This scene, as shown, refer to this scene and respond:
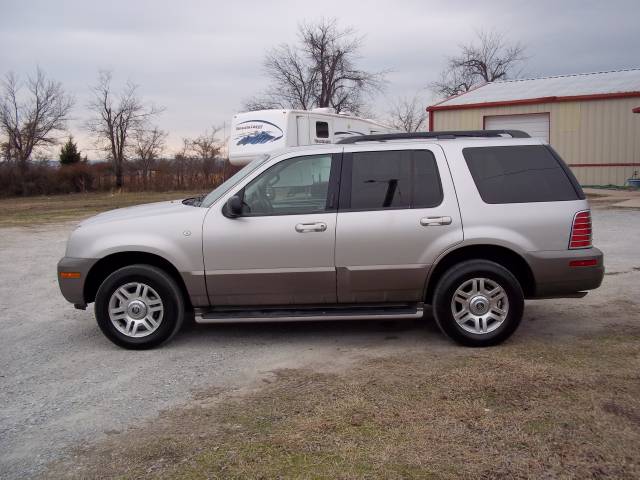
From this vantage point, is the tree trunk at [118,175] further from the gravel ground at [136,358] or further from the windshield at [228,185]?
the windshield at [228,185]

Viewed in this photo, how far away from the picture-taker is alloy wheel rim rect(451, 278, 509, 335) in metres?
5.27

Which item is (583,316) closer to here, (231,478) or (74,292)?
(231,478)

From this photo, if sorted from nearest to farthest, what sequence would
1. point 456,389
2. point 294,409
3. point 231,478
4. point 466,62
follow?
1. point 231,478
2. point 294,409
3. point 456,389
4. point 466,62

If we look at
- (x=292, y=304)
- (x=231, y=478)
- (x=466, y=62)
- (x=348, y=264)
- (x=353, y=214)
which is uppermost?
(x=466, y=62)

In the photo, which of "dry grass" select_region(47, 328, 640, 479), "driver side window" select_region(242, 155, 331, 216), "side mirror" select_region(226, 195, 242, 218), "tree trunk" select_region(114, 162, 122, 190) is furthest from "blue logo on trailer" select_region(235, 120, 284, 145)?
"tree trunk" select_region(114, 162, 122, 190)

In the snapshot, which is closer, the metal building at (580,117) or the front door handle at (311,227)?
the front door handle at (311,227)

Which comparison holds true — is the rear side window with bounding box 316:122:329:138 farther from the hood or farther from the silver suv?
the silver suv

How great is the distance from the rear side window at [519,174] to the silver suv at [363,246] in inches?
0.4

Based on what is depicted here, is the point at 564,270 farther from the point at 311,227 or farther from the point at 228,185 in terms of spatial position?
the point at 228,185

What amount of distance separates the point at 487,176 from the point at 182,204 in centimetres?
286

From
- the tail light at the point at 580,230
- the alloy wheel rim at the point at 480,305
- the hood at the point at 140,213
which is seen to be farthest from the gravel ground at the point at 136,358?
the hood at the point at 140,213

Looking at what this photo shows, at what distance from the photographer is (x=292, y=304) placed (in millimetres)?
5453

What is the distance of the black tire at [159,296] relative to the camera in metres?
5.38

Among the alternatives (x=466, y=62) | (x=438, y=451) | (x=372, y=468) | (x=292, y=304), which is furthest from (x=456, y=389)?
(x=466, y=62)
